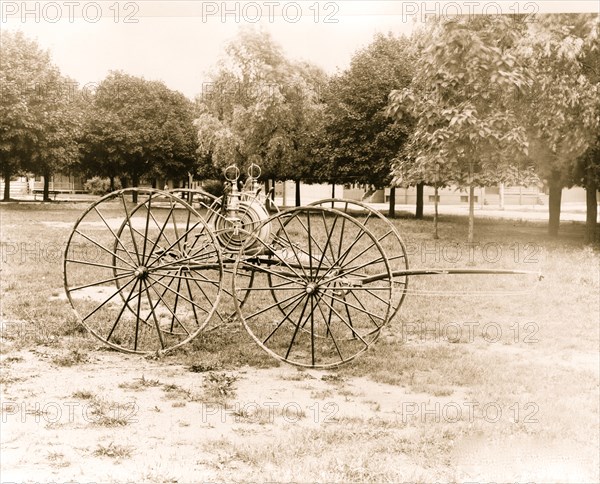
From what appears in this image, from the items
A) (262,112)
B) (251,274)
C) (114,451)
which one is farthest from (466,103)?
(114,451)

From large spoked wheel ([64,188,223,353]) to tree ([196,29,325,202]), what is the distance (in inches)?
35.7

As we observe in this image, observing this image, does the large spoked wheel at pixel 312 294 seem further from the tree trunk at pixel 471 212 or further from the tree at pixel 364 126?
the tree trunk at pixel 471 212

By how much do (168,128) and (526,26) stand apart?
4.05 metres

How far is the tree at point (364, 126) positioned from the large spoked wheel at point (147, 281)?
70.0 inches

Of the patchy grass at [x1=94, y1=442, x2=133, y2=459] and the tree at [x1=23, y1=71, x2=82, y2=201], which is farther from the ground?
the tree at [x1=23, y1=71, x2=82, y2=201]

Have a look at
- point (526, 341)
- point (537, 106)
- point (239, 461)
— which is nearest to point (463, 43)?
point (537, 106)

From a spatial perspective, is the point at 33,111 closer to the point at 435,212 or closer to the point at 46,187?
the point at 46,187

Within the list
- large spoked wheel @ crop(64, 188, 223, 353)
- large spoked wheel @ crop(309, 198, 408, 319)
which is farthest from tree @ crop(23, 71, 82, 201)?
large spoked wheel @ crop(309, 198, 408, 319)

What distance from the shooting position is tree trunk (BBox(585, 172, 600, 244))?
29.3ft

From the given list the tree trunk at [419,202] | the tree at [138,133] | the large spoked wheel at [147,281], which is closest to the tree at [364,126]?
the tree trunk at [419,202]

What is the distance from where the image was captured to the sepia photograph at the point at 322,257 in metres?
3.78

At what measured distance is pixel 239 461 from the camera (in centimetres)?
350

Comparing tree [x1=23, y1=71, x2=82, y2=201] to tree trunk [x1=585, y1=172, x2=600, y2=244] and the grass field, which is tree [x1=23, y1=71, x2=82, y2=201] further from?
tree trunk [x1=585, y1=172, x2=600, y2=244]

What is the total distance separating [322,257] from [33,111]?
427 centimetres
